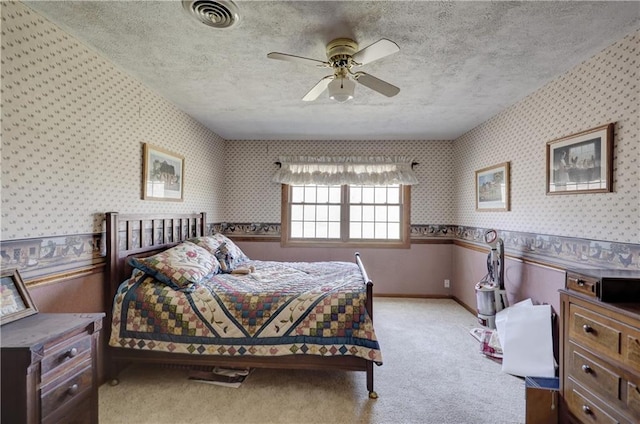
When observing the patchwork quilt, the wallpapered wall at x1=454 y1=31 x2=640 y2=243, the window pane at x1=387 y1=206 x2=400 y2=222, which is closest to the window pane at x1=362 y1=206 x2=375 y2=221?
the window pane at x1=387 y1=206 x2=400 y2=222

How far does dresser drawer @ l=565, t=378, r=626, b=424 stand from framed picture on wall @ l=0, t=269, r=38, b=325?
Answer: 10.0ft

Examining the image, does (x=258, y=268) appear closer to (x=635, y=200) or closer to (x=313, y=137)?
(x=313, y=137)

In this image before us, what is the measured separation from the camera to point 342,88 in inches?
78.9

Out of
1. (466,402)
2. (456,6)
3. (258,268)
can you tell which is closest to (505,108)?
(456,6)

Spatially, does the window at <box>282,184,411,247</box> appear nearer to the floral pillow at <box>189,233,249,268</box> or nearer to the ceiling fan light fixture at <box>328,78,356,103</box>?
the floral pillow at <box>189,233,249,268</box>

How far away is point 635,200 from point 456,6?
1.73 meters

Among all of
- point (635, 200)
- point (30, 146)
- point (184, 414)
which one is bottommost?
point (184, 414)

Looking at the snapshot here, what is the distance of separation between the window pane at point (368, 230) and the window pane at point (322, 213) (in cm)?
64

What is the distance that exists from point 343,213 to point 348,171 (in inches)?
27.5

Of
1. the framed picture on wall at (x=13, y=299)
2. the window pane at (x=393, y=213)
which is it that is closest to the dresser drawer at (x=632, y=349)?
the framed picture on wall at (x=13, y=299)

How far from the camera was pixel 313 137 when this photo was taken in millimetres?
4688

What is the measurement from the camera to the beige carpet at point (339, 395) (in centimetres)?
202

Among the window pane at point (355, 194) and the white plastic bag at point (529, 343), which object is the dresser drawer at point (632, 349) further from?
the window pane at point (355, 194)

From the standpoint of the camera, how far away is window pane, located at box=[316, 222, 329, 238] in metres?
4.91
